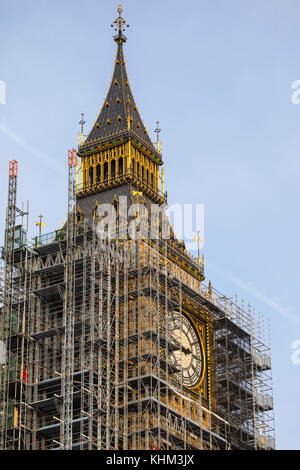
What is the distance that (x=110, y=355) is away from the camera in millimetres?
100875

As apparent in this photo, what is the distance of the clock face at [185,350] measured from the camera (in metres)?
104

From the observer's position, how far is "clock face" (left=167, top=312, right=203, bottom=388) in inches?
4109

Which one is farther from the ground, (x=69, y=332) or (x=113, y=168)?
(x=113, y=168)

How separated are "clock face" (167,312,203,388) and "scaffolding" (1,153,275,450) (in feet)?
1.91

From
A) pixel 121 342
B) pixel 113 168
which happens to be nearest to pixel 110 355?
pixel 121 342

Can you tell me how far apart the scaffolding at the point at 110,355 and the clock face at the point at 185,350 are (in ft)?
1.91

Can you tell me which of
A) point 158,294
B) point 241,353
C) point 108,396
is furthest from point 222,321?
point 108,396

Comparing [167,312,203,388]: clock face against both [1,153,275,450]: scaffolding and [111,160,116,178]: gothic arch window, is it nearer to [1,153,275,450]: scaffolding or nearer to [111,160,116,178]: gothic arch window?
[1,153,275,450]: scaffolding

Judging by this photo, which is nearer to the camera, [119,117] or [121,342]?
[121,342]

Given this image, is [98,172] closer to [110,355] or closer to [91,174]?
[91,174]


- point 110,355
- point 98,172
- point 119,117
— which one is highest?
point 119,117

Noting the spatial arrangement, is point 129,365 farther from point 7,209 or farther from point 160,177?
point 160,177

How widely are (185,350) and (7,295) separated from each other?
1415 centimetres

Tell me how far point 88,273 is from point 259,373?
19.2 meters
